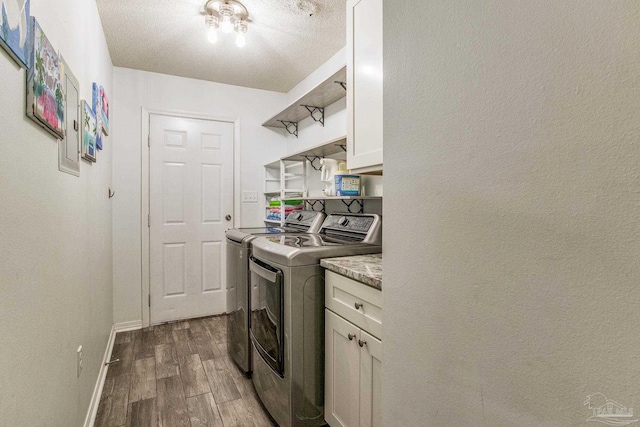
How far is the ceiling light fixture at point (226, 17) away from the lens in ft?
6.66

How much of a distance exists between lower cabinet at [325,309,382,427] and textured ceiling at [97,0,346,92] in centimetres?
193

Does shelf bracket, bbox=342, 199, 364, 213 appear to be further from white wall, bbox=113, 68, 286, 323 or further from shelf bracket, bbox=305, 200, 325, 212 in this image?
white wall, bbox=113, 68, 286, 323

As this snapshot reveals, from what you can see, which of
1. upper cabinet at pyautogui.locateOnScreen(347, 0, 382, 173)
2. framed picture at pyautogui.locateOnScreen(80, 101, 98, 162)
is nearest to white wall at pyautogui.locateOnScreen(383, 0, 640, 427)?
upper cabinet at pyautogui.locateOnScreen(347, 0, 382, 173)

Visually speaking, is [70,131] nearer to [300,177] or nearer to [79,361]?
[79,361]

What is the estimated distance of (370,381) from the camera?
1227 millimetres

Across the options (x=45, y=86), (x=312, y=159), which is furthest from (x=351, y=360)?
(x=312, y=159)

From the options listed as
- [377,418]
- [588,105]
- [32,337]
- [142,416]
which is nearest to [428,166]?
[588,105]

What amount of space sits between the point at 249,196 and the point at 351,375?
8.14 ft

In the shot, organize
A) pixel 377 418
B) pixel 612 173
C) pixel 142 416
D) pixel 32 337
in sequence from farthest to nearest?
1. pixel 142 416
2. pixel 377 418
3. pixel 32 337
4. pixel 612 173

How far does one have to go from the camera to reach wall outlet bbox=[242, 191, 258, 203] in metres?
3.46

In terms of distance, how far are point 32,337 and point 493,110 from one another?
1271mm

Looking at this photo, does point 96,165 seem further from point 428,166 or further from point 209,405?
point 428,166

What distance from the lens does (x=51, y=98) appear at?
1.05 m

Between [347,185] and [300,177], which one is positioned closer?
[347,185]
